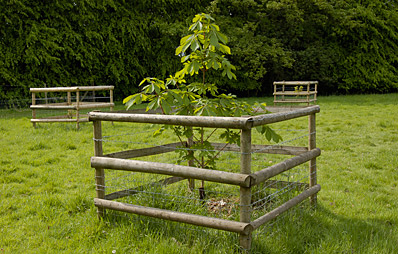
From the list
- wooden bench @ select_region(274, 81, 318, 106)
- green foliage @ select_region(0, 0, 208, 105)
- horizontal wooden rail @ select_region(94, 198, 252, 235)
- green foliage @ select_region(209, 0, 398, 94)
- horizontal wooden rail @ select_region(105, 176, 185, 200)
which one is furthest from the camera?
green foliage @ select_region(209, 0, 398, 94)

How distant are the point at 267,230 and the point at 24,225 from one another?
2.39 metres

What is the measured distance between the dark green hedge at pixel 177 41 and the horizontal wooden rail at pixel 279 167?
12.2m

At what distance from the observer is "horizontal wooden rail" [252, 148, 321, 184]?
3.10 m

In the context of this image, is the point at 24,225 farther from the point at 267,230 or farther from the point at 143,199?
the point at 267,230

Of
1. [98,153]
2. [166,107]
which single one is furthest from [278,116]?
[98,153]

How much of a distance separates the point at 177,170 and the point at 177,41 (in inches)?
622

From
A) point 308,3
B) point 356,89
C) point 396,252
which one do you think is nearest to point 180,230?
point 396,252

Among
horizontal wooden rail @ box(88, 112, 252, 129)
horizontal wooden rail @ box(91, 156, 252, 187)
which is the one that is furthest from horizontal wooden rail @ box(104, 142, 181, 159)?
horizontal wooden rail @ box(88, 112, 252, 129)

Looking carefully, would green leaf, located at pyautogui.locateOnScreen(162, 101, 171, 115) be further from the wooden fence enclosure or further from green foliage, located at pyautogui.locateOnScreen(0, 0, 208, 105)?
green foliage, located at pyautogui.locateOnScreen(0, 0, 208, 105)

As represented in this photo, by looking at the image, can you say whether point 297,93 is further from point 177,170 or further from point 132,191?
point 177,170

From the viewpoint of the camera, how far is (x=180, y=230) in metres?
3.58

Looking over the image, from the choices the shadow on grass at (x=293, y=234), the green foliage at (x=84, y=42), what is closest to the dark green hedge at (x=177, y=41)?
the green foliage at (x=84, y=42)

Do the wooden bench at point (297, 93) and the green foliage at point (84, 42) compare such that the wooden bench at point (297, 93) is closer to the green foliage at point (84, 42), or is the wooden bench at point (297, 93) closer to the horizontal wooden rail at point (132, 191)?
the green foliage at point (84, 42)

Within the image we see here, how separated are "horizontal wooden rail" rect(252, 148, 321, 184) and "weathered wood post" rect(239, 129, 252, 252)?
10 cm
